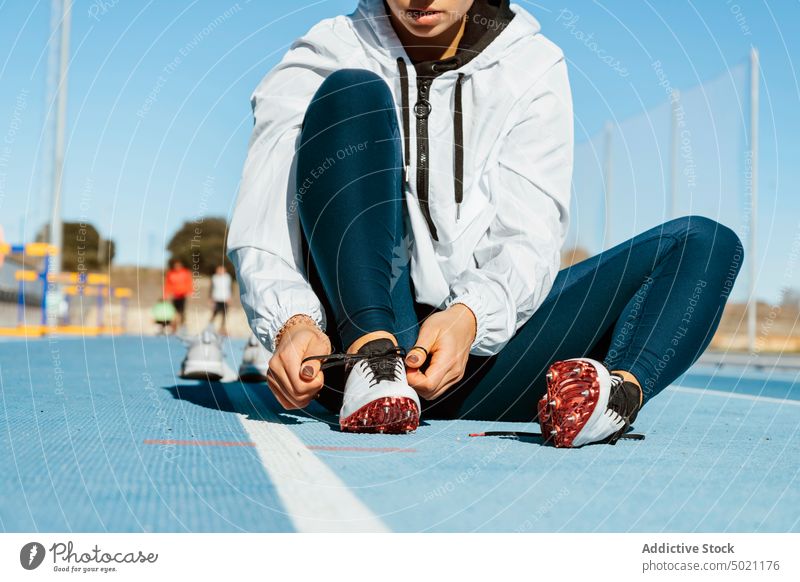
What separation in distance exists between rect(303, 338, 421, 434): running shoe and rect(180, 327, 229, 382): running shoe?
1885 mm

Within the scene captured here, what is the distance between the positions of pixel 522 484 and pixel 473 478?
8 centimetres

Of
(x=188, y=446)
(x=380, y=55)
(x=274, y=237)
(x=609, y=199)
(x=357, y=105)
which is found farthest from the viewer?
(x=609, y=199)

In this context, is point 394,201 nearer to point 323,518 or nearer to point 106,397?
point 323,518

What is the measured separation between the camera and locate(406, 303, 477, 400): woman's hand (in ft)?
5.51

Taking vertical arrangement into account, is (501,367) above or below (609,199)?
below

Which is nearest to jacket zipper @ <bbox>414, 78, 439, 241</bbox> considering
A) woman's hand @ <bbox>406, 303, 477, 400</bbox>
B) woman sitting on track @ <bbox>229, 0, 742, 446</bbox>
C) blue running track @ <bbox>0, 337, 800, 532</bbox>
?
woman sitting on track @ <bbox>229, 0, 742, 446</bbox>

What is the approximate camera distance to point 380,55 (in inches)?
83.7

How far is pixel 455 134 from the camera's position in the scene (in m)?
2.11

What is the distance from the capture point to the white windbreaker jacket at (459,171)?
1.89 m

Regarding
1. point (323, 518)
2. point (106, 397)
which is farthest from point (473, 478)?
point (106, 397)

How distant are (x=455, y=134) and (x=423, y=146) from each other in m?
0.08

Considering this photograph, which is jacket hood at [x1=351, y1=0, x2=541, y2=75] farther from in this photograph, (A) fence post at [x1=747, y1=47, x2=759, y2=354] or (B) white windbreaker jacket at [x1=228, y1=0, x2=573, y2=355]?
(A) fence post at [x1=747, y1=47, x2=759, y2=354]

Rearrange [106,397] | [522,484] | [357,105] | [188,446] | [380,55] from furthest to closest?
[106,397], [380,55], [357,105], [188,446], [522,484]

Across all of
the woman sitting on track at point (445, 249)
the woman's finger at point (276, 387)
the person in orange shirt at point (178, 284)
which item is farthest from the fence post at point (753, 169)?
the person in orange shirt at point (178, 284)
